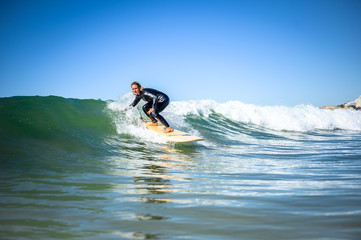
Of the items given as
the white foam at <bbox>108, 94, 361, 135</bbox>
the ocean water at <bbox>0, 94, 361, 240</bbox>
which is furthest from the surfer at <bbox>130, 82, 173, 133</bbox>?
the white foam at <bbox>108, 94, 361, 135</bbox>

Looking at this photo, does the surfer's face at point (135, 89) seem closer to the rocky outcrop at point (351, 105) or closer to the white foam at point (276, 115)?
the white foam at point (276, 115)

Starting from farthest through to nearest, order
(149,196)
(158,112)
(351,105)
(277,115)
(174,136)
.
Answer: (351,105), (277,115), (158,112), (174,136), (149,196)

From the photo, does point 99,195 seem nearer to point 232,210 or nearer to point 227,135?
point 232,210

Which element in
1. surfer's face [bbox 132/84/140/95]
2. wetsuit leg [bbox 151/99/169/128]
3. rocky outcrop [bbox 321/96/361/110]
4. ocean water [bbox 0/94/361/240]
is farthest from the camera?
rocky outcrop [bbox 321/96/361/110]

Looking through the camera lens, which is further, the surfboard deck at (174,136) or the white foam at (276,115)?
the white foam at (276,115)

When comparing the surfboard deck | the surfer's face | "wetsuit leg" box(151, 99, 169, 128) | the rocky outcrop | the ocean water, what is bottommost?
the ocean water

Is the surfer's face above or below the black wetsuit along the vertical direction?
above

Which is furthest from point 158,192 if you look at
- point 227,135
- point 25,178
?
point 227,135

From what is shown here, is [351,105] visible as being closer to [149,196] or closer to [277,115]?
[277,115]

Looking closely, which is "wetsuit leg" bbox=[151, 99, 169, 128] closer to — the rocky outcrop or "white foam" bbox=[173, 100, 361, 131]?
"white foam" bbox=[173, 100, 361, 131]

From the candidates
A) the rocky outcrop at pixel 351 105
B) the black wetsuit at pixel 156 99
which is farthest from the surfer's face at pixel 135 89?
the rocky outcrop at pixel 351 105

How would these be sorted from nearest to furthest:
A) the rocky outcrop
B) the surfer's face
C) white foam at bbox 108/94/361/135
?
the surfer's face → white foam at bbox 108/94/361/135 → the rocky outcrop

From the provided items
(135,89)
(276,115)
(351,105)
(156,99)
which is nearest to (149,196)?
(156,99)

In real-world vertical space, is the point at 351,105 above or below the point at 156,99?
above
